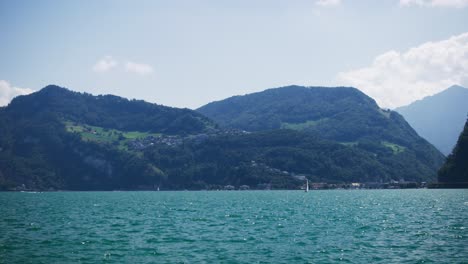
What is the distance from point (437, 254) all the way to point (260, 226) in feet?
98.0

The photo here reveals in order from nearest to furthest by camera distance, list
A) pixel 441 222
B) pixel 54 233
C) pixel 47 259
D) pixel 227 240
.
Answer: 1. pixel 47 259
2. pixel 227 240
3. pixel 54 233
4. pixel 441 222

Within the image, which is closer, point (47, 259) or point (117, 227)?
point (47, 259)

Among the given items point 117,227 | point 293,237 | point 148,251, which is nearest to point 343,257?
point 293,237

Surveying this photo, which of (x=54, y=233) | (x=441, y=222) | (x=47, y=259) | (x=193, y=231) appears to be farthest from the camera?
(x=441, y=222)

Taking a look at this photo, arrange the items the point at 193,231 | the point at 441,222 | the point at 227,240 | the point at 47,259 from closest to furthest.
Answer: the point at 47,259
the point at 227,240
the point at 193,231
the point at 441,222

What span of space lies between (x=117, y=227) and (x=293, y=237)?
26155mm

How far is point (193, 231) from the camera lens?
63.3 metres

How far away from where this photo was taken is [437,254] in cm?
4306

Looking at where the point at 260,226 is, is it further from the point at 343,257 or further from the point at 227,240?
the point at 343,257

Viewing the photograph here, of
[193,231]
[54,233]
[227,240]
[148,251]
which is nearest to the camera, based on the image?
[148,251]

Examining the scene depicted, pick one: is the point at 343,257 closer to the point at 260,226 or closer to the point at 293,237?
the point at 293,237

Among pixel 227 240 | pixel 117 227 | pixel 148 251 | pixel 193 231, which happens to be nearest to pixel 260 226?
pixel 193 231

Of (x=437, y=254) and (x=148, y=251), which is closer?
(x=437, y=254)

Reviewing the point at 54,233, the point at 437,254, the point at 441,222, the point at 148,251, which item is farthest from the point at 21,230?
the point at 441,222
